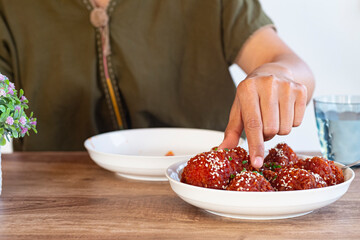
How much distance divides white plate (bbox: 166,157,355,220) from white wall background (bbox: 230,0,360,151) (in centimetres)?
193

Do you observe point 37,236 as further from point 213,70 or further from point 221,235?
point 213,70

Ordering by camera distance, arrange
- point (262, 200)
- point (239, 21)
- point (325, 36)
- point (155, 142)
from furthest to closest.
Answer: point (325, 36)
point (239, 21)
point (155, 142)
point (262, 200)

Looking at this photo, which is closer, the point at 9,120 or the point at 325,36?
the point at 9,120

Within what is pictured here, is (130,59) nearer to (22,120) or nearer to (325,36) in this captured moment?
(22,120)

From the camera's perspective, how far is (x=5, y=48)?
170 cm

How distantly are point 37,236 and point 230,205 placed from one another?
32 cm

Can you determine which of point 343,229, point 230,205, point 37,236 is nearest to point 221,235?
point 230,205

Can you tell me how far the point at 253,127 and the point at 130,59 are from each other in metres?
0.82

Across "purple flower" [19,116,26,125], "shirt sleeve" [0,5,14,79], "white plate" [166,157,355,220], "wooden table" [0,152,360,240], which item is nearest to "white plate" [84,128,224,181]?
"wooden table" [0,152,360,240]

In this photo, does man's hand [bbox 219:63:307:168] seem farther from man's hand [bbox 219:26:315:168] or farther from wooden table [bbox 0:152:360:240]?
wooden table [bbox 0:152:360:240]

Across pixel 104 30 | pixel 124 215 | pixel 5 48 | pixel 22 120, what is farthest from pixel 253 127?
pixel 5 48

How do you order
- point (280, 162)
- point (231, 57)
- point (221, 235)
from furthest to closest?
point (231, 57)
point (280, 162)
point (221, 235)

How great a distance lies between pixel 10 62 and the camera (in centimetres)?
174

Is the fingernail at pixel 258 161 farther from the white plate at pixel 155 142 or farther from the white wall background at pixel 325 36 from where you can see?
the white wall background at pixel 325 36
